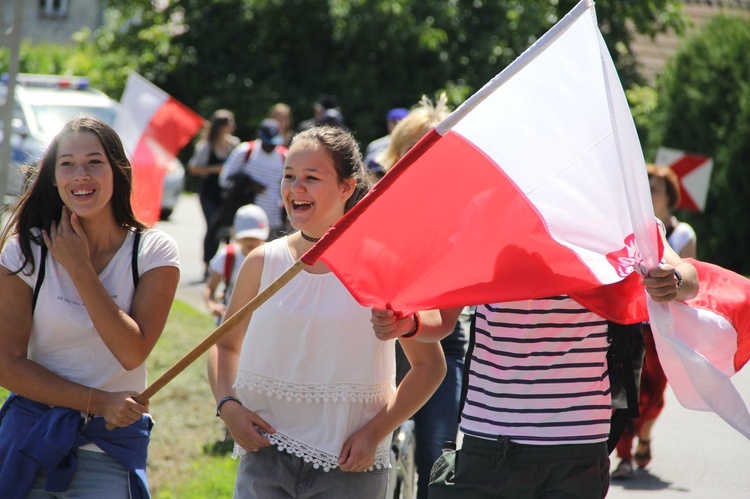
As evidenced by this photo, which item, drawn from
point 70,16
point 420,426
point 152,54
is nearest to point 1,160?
point 420,426

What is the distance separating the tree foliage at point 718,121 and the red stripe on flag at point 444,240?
1252 centimetres

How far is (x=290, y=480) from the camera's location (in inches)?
132

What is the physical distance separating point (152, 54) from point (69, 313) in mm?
24714

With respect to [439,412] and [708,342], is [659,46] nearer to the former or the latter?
[439,412]

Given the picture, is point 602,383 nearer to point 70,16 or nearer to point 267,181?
point 267,181

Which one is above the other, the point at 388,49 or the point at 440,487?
the point at 388,49

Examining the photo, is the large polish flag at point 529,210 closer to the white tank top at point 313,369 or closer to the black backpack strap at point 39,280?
the white tank top at point 313,369

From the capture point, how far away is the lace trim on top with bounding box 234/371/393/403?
132 inches

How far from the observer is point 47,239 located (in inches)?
132

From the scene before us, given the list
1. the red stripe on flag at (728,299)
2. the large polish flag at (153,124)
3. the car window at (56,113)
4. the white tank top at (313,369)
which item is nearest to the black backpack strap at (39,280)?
the white tank top at (313,369)

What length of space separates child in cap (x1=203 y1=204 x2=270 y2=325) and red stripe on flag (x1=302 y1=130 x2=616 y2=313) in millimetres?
3828

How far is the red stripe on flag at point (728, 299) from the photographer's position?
3.18 meters

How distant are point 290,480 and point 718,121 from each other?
13329 mm

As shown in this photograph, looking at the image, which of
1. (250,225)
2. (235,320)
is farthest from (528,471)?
(250,225)
